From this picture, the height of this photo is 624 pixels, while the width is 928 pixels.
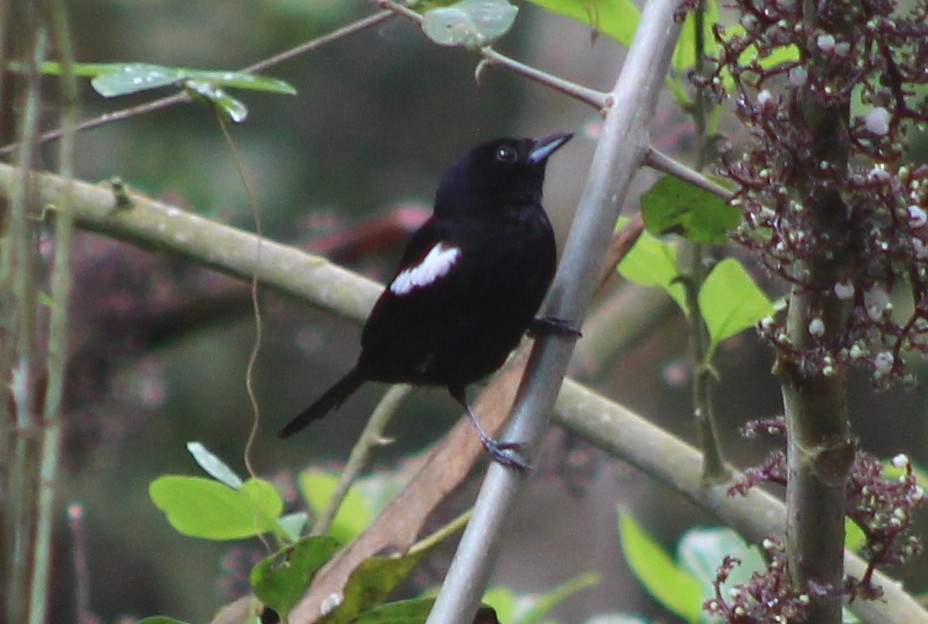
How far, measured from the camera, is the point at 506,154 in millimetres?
2105

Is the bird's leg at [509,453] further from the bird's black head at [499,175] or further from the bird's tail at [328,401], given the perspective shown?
the bird's tail at [328,401]

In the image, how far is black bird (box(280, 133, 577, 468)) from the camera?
1889 millimetres

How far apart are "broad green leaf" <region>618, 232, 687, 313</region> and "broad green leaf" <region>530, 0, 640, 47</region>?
0.27 meters

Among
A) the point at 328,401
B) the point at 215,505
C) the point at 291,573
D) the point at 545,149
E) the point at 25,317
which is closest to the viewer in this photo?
the point at 25,317

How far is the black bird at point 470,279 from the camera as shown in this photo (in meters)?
1.89

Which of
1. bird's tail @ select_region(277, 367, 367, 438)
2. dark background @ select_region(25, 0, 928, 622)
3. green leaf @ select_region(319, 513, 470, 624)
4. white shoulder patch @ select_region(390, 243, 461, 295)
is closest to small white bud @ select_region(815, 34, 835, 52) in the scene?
green leaf @ select_region(319, 513, 470, 624)

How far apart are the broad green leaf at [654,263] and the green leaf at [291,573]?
23.3 inches

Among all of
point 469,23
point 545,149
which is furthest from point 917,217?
point 545,149

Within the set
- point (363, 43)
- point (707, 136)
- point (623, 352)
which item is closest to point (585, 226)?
point (707, 136)

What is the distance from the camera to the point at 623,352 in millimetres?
2938

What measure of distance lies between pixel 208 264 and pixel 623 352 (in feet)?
4.16

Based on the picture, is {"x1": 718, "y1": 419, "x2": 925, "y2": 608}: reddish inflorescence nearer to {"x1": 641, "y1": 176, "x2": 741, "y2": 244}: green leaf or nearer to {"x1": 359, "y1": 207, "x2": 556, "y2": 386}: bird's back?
{"x1": 641, "y1": 176, "x2": 741, "y2": 244}: green leaf

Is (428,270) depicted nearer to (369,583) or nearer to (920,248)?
(369,583)

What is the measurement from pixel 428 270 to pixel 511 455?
2.83ft
